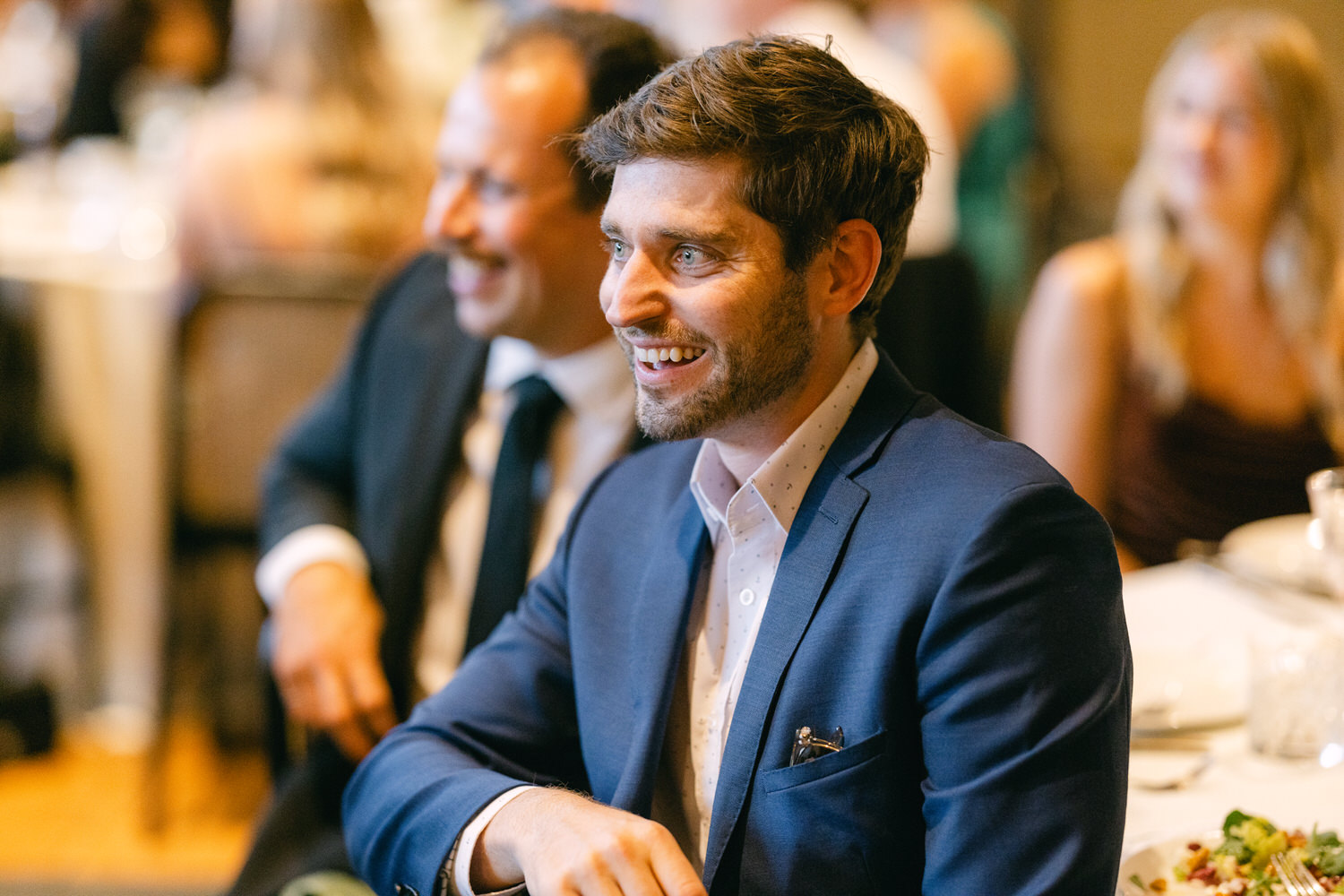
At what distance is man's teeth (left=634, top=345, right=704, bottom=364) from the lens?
1047 millimetres

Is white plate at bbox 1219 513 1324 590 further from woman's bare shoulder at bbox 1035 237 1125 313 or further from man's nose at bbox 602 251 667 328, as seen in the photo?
man's nose at bbox 602 251 667 328

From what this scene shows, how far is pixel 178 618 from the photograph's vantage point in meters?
2.75

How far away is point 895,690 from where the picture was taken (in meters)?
0.96

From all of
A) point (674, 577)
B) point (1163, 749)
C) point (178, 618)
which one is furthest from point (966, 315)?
point (178, 618)

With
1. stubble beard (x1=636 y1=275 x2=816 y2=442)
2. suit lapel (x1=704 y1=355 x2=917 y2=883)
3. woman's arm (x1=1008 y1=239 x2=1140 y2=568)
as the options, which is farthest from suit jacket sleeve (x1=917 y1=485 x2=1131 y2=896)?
woman's arm (x1=1008 y1=239 x2=1140 y2=568)

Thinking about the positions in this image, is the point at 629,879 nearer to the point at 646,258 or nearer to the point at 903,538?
the point at 903,538

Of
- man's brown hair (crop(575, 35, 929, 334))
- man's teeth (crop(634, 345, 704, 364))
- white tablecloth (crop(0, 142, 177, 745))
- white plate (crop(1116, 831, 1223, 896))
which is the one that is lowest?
white tablecloth (crop(0, 142, 177, 745))

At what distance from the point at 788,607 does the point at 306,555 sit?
3.61ft

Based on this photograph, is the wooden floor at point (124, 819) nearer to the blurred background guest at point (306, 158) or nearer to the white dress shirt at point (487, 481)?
the white dress shirt at point (487, 481)

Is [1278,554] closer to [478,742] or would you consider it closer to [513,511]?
[513,511]

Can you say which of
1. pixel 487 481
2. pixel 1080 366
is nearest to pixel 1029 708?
pixel 487 481

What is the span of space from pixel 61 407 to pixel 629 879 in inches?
109

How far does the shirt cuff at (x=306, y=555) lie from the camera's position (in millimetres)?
1904

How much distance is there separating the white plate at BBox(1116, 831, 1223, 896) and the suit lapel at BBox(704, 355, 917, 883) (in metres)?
0.33
